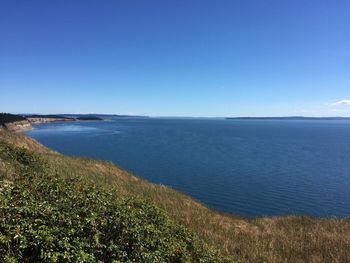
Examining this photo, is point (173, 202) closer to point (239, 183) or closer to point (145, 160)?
point (239, 183)

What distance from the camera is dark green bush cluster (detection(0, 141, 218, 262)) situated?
5680 mm

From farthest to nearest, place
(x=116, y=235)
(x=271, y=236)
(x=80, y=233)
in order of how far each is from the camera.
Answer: (x=271, y=236)
(x=116, y=235)
(x=80, y=233)

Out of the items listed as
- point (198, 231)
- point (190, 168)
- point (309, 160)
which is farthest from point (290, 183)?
point (198, 231)

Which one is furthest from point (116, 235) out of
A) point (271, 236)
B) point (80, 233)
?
point (271, 236)

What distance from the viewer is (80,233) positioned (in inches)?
272

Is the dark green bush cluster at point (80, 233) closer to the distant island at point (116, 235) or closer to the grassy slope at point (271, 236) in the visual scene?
the distant island at point (116, 235)

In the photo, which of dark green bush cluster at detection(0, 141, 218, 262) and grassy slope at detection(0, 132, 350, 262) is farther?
grassy slope at detection(0, 132, 350, 262)

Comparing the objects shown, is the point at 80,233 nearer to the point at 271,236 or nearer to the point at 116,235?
the point at 116,235

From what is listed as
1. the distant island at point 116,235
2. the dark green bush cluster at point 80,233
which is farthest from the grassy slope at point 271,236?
the dark green bush cluster at point 80,233

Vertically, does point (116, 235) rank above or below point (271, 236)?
above

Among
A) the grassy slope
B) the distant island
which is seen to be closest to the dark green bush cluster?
the distant island

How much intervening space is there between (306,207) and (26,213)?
32.4 metres

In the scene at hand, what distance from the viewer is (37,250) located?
224 inches

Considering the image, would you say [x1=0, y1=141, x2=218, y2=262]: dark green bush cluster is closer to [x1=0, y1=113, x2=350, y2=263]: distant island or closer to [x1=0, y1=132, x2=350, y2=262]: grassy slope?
[x1=0, y1=113, x2=350, y2=263]: distant island
